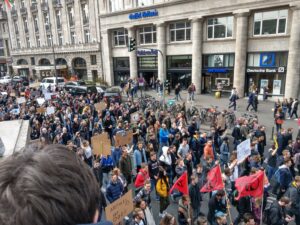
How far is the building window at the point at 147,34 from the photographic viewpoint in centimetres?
3180

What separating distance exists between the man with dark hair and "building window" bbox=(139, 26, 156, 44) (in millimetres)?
32160

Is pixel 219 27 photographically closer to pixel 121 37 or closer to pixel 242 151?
pixel 121 37

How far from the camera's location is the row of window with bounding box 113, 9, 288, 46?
22.4m

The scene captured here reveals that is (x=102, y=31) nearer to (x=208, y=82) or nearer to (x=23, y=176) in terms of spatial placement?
(x=208, y=82)

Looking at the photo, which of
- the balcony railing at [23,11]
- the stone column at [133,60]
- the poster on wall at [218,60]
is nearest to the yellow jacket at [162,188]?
the poster on wall at [218,60]

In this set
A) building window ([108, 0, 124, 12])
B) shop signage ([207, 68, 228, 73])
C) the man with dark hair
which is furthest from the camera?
building window ([108, 0, 124, 12])

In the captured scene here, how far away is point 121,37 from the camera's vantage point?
3512cm

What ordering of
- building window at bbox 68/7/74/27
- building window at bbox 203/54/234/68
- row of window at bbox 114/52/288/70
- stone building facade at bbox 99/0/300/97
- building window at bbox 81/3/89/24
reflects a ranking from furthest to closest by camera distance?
building window at bbox 68/7/74/27, building window at bbox 81/3/89/24, building window at bbox 203/54/234/68, row of window at bbox 114/52/288/70, stone building facade at bbox 99/0/300/97

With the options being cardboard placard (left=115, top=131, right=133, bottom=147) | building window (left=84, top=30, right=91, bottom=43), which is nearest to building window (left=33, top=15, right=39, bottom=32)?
building window (left=84, top=30, right=91, bottom=43)

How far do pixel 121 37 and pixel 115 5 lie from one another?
3.99 m

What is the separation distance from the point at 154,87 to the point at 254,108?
14900 mm

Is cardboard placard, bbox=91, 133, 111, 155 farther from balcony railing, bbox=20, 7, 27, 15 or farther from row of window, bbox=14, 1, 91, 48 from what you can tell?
balcony railing, bbox=20, 7, 27, 15

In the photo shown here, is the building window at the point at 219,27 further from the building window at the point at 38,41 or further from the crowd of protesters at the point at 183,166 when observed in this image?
the building window at the point at 38,41

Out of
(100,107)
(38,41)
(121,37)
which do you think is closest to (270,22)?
(100,107)
